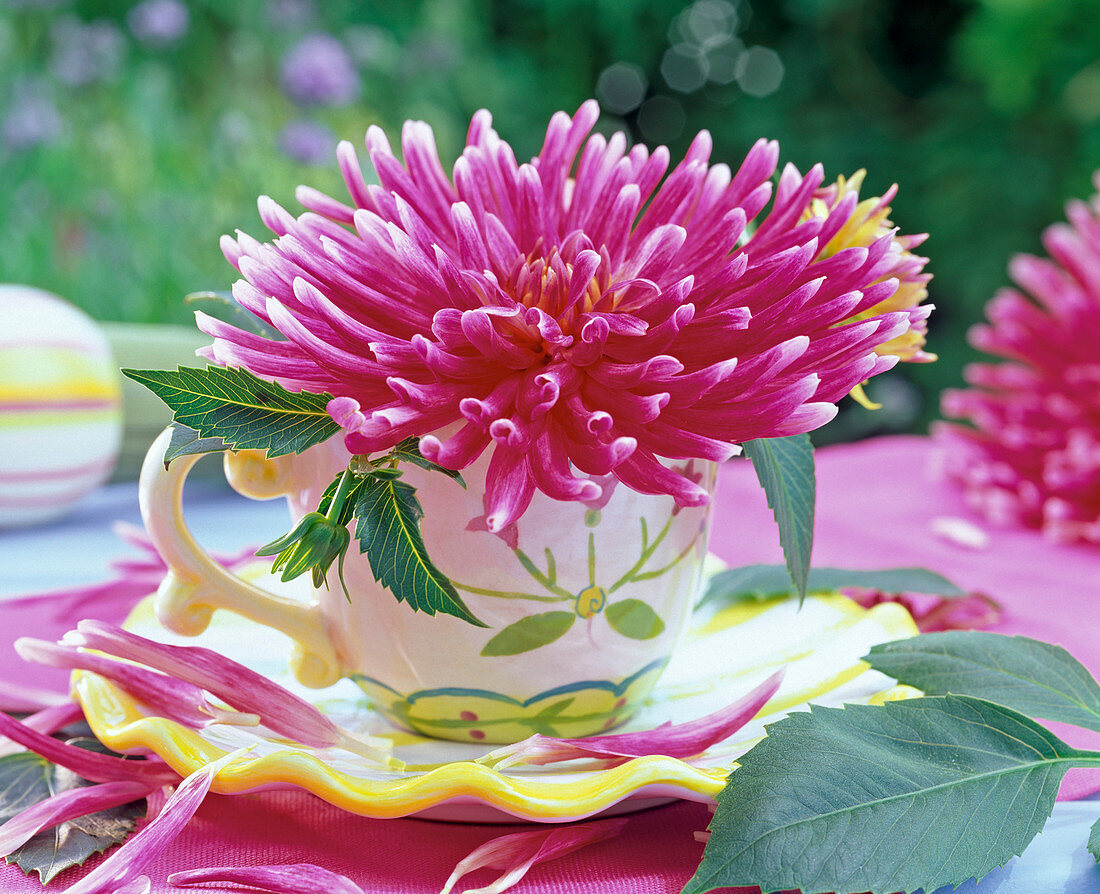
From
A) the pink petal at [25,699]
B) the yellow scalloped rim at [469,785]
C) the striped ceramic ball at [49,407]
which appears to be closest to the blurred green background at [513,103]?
the striped ceramic ball at [49,407]

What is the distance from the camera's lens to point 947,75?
→ 5.88ft

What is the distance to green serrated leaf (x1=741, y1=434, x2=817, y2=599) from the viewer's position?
25 cm

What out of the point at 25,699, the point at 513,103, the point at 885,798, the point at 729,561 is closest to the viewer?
the point at 885,798

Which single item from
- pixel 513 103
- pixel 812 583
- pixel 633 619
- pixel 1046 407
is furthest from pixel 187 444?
pixel 513 103

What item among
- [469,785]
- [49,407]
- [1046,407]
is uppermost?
→ [1046,407]

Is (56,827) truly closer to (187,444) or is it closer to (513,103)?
(187,444)

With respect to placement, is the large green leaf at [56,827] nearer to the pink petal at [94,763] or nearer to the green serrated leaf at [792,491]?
the pink petal at [94,763]

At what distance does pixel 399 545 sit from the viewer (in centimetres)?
22

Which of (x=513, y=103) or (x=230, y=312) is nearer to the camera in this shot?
(x=230, y=312)

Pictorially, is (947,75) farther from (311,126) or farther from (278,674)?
(278,674)

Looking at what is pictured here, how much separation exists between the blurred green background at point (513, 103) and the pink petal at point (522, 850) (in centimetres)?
94

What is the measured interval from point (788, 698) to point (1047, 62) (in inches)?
56.9

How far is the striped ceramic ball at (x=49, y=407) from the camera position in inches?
20.9

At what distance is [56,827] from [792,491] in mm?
190
